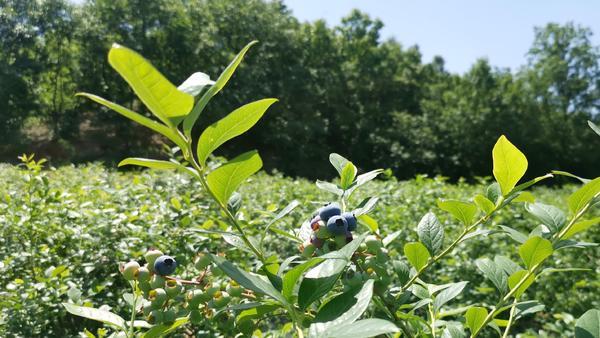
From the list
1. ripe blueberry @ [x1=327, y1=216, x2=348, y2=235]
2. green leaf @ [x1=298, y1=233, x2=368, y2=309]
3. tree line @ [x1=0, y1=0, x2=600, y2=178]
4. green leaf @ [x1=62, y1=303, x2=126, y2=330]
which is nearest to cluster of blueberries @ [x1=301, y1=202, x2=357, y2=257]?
ripe blueberry @ [x1=327, y1=216, x2=348, y2=235]

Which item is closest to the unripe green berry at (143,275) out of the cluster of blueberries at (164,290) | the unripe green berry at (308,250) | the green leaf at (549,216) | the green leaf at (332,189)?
the cluster of blueberries at (164,290)

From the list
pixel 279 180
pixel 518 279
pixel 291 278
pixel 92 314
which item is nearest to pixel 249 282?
pixel 291 278

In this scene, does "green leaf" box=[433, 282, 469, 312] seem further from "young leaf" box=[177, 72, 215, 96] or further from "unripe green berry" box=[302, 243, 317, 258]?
"young leaf" box=[177, 72, 215, 96]

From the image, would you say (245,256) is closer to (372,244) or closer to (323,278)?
(372,244)

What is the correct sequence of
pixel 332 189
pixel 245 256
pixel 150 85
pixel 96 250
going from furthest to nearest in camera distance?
pixel 245 256
pixel 96 250
pixel 332 189
pixel 150 85

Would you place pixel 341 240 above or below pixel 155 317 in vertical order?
above

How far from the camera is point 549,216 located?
814 millimetres

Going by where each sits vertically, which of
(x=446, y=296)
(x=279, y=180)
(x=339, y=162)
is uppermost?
(x=339, y=162)

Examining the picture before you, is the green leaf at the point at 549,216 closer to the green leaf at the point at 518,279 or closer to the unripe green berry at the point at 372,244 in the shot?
the green leaf at the point at 518,279

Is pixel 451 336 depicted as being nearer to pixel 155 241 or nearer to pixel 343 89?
pixel 155 241

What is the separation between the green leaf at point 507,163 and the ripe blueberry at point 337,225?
22 centimetres

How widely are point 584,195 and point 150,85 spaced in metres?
0.63

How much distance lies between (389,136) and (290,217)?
20.2 metres

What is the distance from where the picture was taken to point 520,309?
0.85 m
